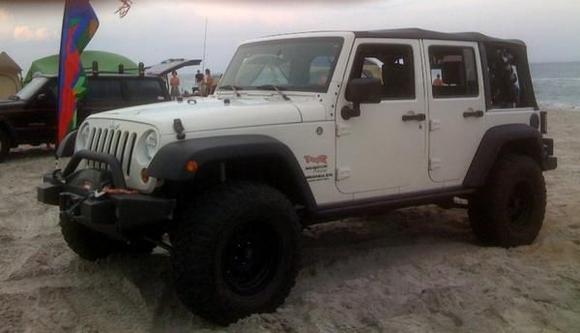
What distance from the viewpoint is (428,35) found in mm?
5156

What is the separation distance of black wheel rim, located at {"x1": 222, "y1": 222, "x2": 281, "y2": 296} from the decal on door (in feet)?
1.76

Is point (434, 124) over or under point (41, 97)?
over

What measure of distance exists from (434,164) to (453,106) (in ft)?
1.72

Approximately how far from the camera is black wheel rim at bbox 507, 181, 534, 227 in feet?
18.9

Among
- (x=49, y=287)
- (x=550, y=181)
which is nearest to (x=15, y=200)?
(x=49, y=287)

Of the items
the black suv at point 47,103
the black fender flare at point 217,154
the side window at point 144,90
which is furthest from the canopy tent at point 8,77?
the black fender flare at point 217,154

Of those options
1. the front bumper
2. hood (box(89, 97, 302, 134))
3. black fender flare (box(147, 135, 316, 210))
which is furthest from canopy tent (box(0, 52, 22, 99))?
black fender flare (box(147, 135, 316, 210))

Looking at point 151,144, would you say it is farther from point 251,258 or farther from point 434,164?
point 434,164

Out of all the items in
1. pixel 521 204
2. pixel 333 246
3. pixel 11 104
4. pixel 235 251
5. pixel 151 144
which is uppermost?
pixel 151 144

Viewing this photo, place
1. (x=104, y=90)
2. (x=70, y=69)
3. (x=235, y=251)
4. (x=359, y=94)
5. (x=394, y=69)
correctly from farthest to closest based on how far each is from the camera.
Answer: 1. (x=104, y=90)
2. (x=70, y=69)
3. (x=394, y=69)
4. (x=359, y=94)
5. (x=235, y=251)

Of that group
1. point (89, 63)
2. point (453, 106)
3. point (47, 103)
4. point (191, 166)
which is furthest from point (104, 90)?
point (191, 166)

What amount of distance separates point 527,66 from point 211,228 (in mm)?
3927

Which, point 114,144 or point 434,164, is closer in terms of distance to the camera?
point 114,144

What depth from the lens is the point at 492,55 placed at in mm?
5758
